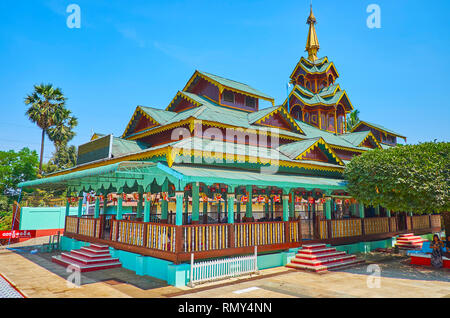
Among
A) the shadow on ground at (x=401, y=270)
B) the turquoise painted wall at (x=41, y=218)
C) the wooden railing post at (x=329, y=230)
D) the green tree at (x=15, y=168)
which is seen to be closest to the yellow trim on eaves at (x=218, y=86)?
the wooden railing post at (x=329, y=230)

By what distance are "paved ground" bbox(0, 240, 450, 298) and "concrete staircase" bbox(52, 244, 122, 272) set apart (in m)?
0.59

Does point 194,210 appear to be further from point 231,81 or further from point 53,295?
point 231,81

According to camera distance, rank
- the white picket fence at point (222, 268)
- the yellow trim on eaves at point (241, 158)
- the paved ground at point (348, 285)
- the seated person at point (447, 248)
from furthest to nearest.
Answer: the seated person at point (447, 248), the yellow trim on eaves at point (241, 158), the white picket fence at point (222, 268), the paved ground at point (348, 285)

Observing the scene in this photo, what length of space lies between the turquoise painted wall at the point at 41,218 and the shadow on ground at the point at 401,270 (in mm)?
26137

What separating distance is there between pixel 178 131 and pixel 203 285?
29.1 feet

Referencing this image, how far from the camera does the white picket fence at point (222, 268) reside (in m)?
11.3

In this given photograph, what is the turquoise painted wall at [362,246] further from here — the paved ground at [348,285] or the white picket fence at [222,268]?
the white picket fence at [222,268]

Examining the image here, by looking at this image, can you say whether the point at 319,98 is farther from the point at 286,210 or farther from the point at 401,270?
the point at 401,270

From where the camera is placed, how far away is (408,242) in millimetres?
21266

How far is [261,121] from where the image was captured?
19.9 meters

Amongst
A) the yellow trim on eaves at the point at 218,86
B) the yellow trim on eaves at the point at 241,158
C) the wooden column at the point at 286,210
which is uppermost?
the yellow trim on eaves at the point at 218,86
